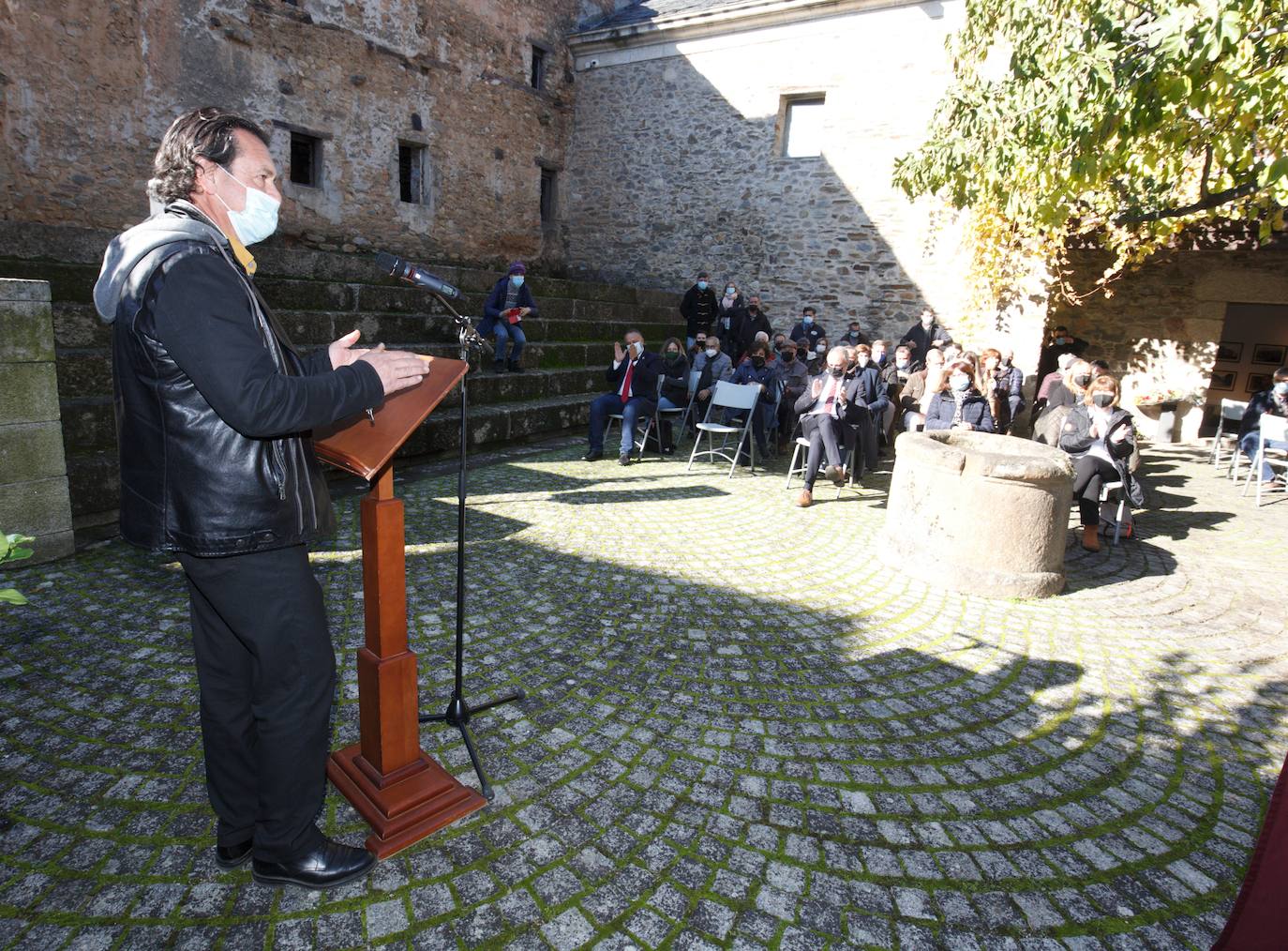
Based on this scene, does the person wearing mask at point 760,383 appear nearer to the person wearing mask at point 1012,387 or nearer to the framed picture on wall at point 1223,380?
the person wearing mask at point 1012,387

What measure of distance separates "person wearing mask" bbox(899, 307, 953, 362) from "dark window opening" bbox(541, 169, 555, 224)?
352 inches

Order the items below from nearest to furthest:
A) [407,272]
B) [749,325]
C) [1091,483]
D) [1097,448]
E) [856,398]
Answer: [407,272]
[1091,483]
[1097,448]
[856,398]
[749,325]

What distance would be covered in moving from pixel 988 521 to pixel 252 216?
4391mm

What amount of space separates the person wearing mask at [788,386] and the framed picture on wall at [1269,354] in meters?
11.3

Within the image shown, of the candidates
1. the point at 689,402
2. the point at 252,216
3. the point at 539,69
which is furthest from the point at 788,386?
the point at 539,69

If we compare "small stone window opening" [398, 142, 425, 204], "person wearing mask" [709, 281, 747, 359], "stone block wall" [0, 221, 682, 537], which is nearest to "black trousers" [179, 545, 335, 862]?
"stone block wall" [0, 221, 682, 537]

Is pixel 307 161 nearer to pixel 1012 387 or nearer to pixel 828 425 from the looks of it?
pixel 828 425

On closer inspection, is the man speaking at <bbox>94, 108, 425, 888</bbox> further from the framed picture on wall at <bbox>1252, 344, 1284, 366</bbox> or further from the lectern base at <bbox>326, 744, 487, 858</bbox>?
the framed picture on wall at <bbox>1252, 344, 1284, 366</bbox>

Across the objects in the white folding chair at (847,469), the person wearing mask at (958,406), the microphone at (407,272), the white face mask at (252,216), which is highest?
the white face mask at (252,216)

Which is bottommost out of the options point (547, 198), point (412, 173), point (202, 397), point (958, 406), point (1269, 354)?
point (958, 406)

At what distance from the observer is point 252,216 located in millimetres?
1924

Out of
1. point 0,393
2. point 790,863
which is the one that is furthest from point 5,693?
point 790,863

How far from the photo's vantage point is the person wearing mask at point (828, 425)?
6.83 m

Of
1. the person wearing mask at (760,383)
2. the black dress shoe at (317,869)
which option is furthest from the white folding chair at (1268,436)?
the black dress shoe at (317,869)
